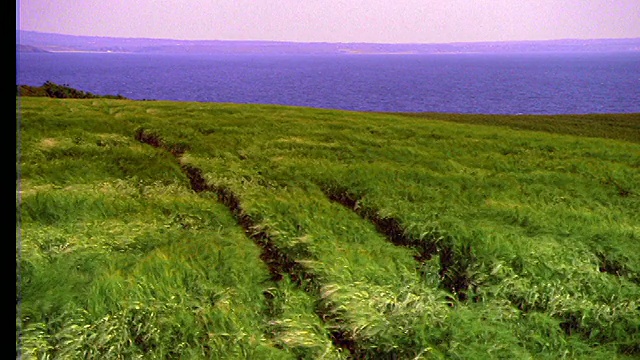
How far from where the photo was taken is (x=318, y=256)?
866 cm

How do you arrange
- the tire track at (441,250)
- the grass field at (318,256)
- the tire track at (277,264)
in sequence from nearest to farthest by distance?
the grass field at (318,256), the tire track at (277,264), the tire track at (441,250)

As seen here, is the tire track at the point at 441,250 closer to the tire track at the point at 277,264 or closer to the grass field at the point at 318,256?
the grass field at the point at 318,256

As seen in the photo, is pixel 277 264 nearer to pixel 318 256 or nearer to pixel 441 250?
pixel 318 256

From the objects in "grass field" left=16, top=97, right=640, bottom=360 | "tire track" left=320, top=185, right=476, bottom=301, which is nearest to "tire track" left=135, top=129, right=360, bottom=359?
"grass field" left=16, top=97, right=640, bottom=360

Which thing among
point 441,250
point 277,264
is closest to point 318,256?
point 277,264

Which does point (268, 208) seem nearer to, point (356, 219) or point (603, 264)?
point (356, 219)

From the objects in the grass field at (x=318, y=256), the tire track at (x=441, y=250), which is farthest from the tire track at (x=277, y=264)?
the tire track at (x=441, y=250)

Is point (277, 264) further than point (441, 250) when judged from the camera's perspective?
No

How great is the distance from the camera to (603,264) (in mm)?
9352

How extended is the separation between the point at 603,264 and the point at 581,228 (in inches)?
45.4

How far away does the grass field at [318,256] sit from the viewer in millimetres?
6891

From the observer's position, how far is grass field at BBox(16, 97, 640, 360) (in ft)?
22.6

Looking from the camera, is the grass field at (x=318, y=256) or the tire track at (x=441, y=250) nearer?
the grass field at (x=318, y=256)

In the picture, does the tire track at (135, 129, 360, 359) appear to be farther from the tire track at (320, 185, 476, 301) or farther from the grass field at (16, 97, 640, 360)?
the tire track at (320, 185, 476, 301)
